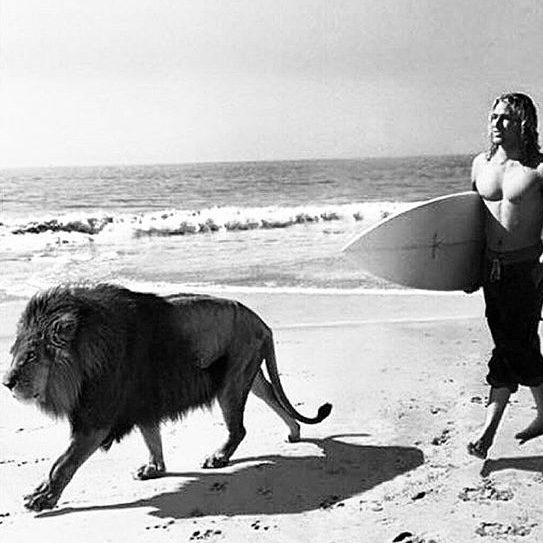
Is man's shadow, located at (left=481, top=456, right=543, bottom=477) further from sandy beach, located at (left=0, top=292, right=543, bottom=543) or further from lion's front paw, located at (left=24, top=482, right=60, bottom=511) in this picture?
lion's front paw, located at (left=24, top=482, right=60, bottom=511)

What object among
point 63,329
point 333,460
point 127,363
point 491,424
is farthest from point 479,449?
point 63,329

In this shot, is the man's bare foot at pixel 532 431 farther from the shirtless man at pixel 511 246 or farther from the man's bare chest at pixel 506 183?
the man's bare chest at pixel 506 183

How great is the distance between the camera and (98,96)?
185 centimetres

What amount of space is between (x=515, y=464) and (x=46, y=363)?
2.75ft

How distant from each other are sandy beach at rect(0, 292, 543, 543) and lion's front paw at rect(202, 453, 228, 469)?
14 mm

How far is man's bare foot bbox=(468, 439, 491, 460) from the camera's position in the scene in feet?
5.05

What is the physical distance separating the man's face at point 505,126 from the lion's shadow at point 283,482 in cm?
60

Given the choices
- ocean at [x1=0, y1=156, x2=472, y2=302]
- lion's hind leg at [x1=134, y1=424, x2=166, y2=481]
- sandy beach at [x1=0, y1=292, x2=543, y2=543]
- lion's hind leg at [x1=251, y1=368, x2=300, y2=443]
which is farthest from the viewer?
ocean at [x1=0, y1=156, x2=472, y2=302]

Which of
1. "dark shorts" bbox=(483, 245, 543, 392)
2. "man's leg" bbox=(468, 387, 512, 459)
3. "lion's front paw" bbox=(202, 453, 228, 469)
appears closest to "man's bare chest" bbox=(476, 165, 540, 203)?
"dark shorts" bbox=(483, 245, 543, 392)

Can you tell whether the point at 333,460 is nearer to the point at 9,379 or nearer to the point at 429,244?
the point at 429,244

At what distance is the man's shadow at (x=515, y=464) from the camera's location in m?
1.54

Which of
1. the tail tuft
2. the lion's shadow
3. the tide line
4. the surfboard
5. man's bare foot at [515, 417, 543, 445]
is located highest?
the surfboard

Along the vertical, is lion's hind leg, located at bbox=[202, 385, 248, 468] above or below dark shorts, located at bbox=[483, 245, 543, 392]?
below

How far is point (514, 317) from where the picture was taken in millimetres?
1529
